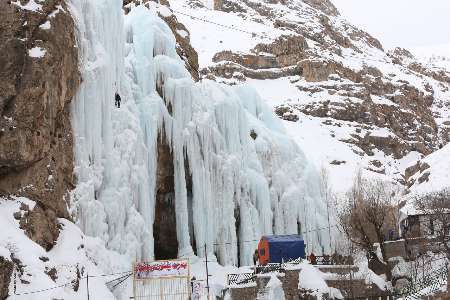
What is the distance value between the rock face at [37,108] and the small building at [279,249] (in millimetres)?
10107

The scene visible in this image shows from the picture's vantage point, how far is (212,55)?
100 meters

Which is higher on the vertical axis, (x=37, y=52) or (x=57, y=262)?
(x=37, y=52)

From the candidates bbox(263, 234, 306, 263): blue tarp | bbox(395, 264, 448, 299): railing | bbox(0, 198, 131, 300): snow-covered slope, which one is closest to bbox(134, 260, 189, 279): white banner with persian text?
bbox(0, 198, 131, 300): snow-covered slope

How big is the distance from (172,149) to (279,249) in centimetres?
664

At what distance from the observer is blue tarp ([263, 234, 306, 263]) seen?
91.1ft

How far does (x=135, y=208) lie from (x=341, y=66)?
264 ft

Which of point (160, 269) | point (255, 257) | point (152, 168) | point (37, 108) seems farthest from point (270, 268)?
point (37, 108)

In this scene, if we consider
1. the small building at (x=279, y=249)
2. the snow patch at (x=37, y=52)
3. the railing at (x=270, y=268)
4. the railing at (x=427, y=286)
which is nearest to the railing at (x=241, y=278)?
the railing at (x=270, y=268)

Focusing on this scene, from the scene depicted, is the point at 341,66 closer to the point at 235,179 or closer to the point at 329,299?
the point at 235,179

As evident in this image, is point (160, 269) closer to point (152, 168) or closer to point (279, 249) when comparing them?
point (152, 168)

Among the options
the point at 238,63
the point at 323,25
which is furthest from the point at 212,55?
the point at 323,25

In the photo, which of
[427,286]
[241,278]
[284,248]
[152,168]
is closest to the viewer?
[427,286]

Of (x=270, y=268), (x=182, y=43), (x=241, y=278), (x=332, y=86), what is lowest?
(x=241, y=278)

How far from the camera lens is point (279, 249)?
91.6ft
